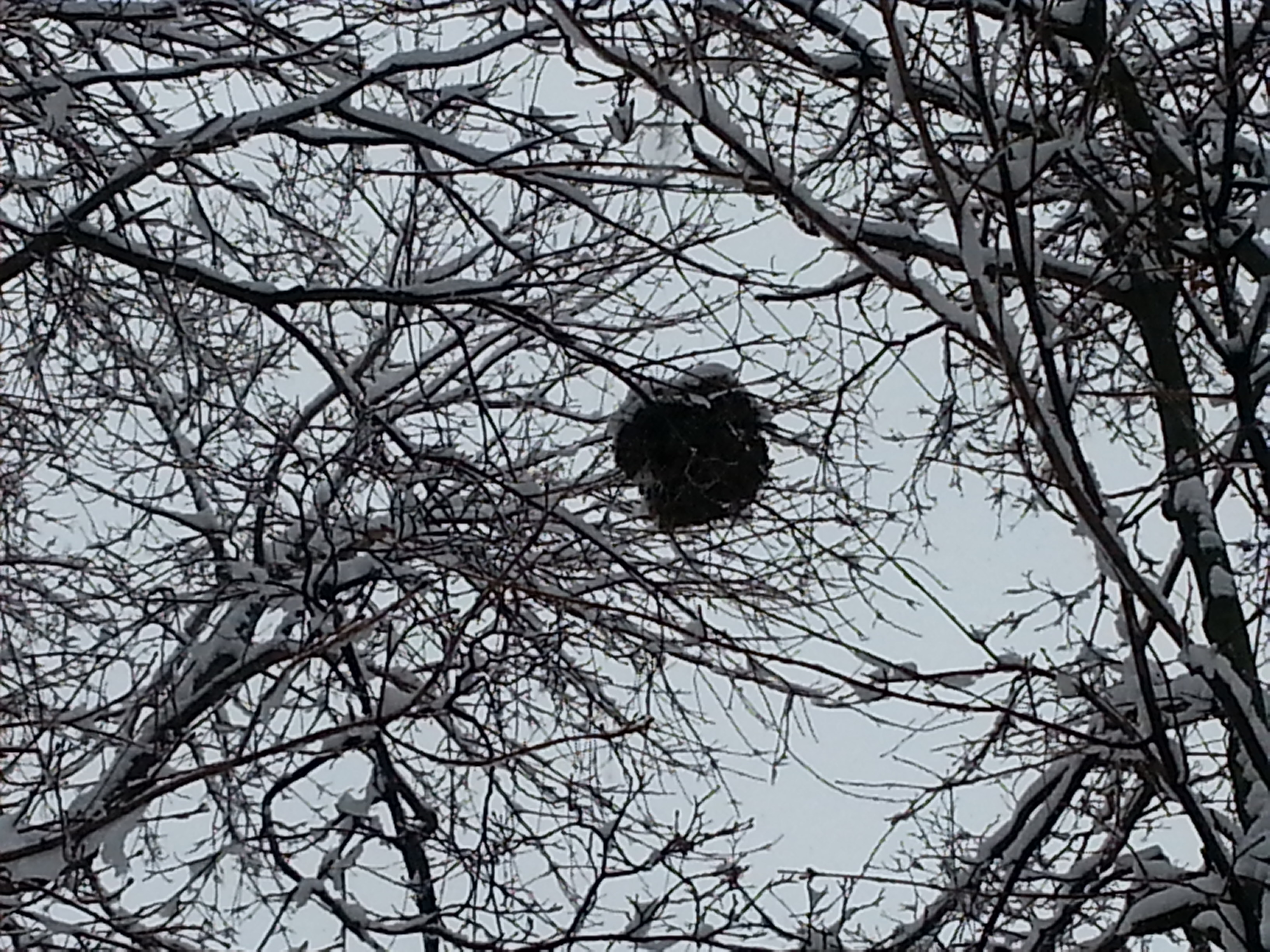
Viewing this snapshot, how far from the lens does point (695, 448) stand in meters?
4.35

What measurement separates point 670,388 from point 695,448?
0.22 metres

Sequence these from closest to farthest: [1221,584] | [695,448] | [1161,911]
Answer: [1161,911]
[1221,584]
[695,448]

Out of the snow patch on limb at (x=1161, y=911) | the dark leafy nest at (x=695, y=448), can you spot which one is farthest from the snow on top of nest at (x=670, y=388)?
the snow patch on limb at (x=1161, y=911)

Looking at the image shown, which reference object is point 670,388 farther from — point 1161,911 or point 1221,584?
point 1161,911

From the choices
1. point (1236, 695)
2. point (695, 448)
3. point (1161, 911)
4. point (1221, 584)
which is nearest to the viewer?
point (1236, 695)

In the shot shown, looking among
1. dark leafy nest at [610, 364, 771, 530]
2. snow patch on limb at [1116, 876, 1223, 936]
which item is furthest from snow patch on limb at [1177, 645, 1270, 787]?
dark leafy nest at [610, 364, 771, 530]

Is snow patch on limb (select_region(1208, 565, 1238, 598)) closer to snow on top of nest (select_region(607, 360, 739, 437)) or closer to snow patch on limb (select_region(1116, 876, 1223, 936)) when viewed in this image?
snow patch on limb (select_region(1116, 876, 1223, 936))

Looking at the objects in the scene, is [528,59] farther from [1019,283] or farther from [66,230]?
[1019,283]

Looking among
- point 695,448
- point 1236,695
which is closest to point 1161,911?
point 1236,695

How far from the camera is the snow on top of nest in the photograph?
441cm

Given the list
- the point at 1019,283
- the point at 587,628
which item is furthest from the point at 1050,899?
the point at 587,628

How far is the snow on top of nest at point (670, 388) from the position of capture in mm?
4414

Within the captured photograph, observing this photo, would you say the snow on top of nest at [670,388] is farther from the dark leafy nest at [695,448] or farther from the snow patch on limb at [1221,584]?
the snow patch on limb at [1221,584]

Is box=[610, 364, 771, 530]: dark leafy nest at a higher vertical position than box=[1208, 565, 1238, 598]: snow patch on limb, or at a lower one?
higher
